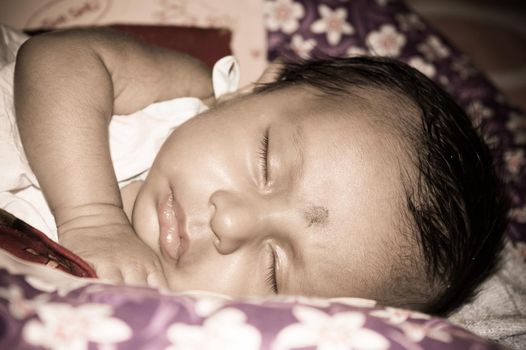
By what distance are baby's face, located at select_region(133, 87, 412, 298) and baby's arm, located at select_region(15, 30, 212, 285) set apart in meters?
0.08

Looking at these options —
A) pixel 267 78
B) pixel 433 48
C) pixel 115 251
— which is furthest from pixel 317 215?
pixel 433 48

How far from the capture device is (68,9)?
52.9 inches

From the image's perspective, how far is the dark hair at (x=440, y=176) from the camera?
86cm

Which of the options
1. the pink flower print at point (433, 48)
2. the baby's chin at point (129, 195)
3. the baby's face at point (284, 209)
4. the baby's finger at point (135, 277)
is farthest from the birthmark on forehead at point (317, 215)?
the pink flower print at point (433, 48)

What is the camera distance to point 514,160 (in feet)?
4.71

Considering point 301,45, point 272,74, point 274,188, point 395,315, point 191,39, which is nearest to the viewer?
point 395,315

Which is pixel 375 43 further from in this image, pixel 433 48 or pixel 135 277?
pixel 135 277

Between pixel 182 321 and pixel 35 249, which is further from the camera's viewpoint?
pixel 35 249

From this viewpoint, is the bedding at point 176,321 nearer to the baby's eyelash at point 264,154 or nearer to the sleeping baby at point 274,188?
the sleeping baby at point 274,188

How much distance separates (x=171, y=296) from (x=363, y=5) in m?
1.33

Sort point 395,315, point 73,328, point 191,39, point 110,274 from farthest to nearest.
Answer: point 191,39 → point 110,274 → point 395,315 → point 73,328

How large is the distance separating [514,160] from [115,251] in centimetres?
132

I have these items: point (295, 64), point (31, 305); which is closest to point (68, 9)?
point (295, 64)

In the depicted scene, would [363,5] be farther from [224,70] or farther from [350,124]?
[350,124]
